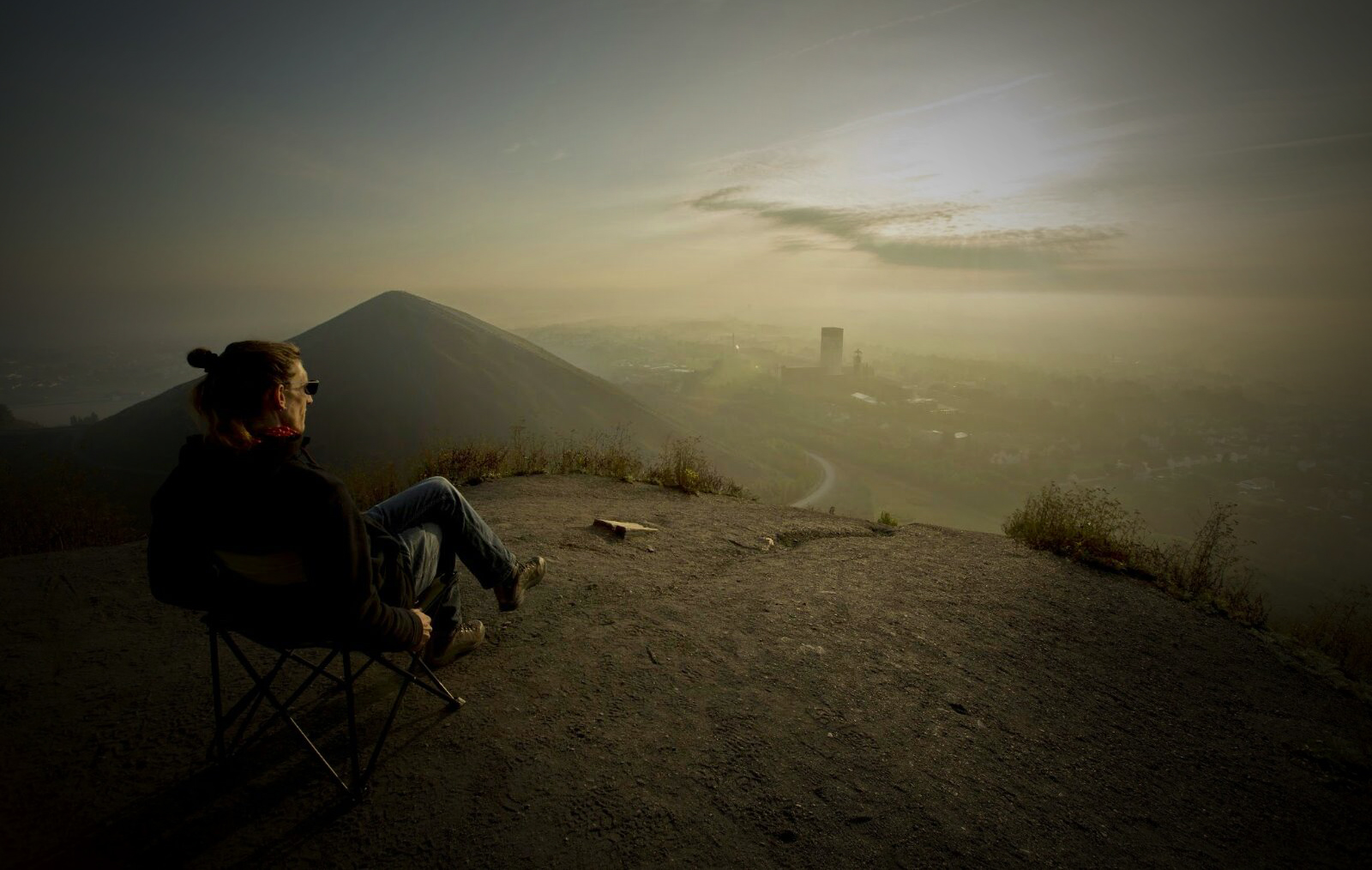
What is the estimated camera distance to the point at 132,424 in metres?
27.2

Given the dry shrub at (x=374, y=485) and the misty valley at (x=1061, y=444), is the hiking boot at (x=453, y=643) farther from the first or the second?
the misty valley at (x=1061, y=444)

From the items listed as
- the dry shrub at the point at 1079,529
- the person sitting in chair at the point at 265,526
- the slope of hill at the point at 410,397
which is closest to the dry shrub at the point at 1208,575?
the dry shrub at the point at 1079,529

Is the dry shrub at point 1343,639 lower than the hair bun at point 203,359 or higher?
lower

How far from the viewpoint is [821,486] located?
121 ft

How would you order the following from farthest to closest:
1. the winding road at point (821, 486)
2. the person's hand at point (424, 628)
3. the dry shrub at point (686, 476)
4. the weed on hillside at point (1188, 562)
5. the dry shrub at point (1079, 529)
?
1. the winding road at point (821, 486)
2. the dry shrub at point (686, 476)
3. the dry shrub at point (1079, 529)
4. the weed on hillside at point (1188, 562)
5. the person's hand at point (424, 628)

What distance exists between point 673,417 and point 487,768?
4302 cm

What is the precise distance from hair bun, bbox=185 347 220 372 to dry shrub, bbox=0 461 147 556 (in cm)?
621

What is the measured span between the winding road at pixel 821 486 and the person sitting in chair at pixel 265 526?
25.1 metres

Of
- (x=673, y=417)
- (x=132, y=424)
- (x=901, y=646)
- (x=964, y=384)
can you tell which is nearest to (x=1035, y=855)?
(x=901, y=646)

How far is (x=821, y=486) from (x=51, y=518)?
114 feet

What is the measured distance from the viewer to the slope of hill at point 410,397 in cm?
2584

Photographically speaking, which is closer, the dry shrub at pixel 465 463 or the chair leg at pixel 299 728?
the chair leg at pixel 299 728

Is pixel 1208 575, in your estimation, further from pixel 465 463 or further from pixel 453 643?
pixel 465 463

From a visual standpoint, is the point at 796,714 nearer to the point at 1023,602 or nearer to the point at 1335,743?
the point at 1023,602
